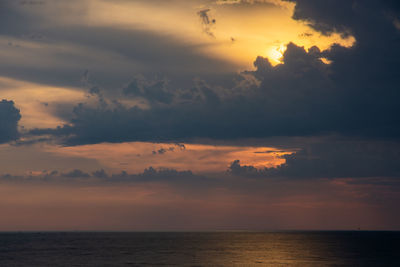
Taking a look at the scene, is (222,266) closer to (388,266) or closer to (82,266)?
(82,266)

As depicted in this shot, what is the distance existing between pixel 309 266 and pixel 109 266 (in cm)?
4822

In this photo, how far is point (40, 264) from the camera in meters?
121

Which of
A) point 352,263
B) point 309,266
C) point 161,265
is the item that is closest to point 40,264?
point 161,265

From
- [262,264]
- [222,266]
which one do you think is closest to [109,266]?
[222,266]

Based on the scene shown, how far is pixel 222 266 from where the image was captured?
114m

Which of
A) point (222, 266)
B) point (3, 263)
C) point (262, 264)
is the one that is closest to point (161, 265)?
point (222, 266)

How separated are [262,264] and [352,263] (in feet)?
82.2

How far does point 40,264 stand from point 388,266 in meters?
87.3

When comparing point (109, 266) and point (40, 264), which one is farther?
point (40, 264)

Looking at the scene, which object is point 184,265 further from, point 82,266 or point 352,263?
point 352,263

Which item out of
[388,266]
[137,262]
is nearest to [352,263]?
[388,266]

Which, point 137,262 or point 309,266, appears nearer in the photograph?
point 309,266

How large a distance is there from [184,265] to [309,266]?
30.3m

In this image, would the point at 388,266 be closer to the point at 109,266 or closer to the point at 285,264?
the point at 285,264
